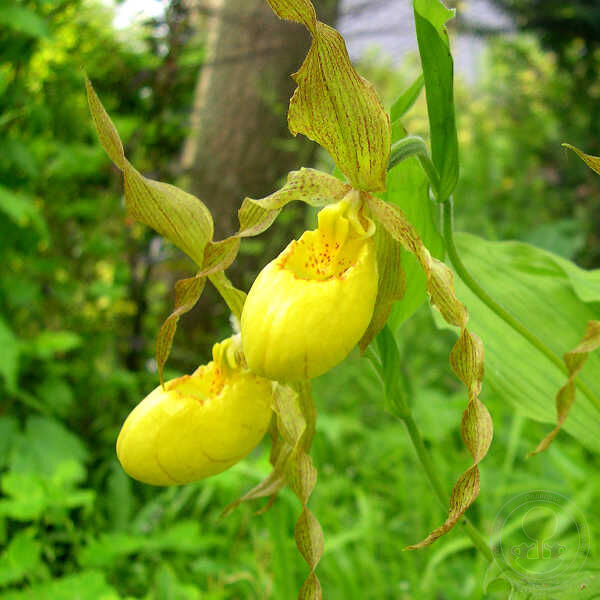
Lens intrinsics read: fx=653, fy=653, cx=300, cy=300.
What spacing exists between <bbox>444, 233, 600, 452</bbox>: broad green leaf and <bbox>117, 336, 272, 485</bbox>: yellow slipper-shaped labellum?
0.40 metres

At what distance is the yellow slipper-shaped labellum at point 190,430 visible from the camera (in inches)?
32.1

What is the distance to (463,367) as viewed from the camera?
712mm

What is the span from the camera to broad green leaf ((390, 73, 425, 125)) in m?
0.82

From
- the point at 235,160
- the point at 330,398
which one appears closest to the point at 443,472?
the point at 330,398

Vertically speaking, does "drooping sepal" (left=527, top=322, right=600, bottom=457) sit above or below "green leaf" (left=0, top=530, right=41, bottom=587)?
above

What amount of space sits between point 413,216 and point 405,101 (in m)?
0.15

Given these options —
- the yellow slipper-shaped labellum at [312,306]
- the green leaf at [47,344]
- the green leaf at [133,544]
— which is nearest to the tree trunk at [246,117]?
the green leaf at [47,344]

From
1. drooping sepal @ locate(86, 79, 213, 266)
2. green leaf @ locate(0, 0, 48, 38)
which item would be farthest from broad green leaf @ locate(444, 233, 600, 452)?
green leaf @ locate(0, 0, 48, 38)

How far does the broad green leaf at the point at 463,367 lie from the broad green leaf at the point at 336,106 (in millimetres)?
93

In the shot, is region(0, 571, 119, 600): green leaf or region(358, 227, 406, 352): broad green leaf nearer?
region(358, 227, 406, 352): broad green leaf

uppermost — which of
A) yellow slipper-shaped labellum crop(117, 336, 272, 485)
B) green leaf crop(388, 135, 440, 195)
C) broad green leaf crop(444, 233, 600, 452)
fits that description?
green leaf crop(388, 135, 440, 195)

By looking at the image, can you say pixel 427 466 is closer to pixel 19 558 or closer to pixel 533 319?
pixel 533 319

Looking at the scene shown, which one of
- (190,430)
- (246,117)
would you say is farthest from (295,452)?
(246,117)

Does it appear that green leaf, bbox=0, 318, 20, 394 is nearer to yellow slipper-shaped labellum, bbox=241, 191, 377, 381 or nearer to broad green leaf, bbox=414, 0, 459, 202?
yellow slipper-shaped labellum, bbox=241, 191, 377, 381
